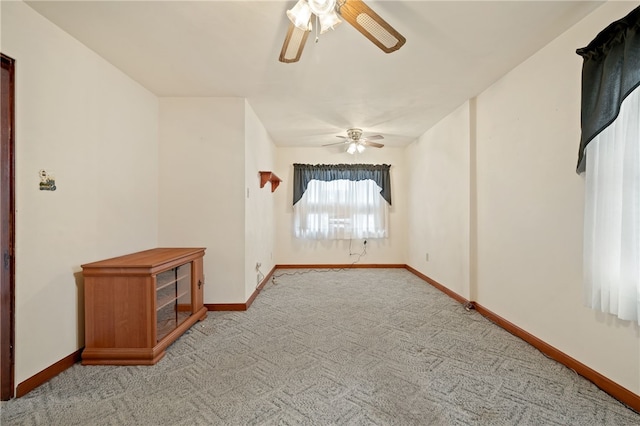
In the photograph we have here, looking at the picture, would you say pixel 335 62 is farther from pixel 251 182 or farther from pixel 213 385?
pixel 213 385

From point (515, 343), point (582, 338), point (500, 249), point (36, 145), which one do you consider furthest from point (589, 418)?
point (36, 145)

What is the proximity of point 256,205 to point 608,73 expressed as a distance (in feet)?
11.0

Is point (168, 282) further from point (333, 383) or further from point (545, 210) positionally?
point (545, 210)

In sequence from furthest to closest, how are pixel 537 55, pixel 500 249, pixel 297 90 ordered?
1. pixel 297 90
2. pixel 500 249
3. pixel 537 55

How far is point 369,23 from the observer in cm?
145

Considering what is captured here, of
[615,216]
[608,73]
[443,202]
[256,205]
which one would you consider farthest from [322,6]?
[443,202]

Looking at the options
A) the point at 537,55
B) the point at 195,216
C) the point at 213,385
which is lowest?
the point at 213,385

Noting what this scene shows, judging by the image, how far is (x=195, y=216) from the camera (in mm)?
2977

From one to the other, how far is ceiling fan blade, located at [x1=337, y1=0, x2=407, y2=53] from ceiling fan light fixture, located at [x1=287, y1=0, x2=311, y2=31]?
180mm

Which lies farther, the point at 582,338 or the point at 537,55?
the point at 537,55

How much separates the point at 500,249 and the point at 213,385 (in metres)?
2.72

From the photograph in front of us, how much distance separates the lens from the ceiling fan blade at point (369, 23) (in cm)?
136

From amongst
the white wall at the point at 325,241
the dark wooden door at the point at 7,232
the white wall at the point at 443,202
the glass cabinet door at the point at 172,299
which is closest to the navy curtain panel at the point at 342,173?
the white wall at the point at 325,241

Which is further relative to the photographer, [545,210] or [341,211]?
[341,211]
